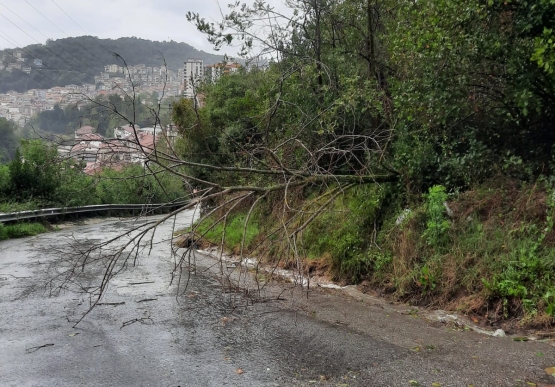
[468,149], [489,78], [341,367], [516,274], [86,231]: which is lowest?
[86,231]

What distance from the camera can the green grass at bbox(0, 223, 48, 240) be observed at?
59.0ft

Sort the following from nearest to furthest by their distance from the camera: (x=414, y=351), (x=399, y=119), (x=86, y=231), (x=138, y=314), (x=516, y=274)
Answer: (x=414, y=351)
(x=516, y=274)
(x=138, y=314)
(x=399, y=119)
(x=86, y=231)

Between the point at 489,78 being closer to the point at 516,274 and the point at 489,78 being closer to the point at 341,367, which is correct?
the point at 516,274

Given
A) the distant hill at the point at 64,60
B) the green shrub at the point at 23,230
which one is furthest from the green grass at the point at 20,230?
the distant hill at the point at 64,60

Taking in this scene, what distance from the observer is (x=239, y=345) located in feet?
21.9

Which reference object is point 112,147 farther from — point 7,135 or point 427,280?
point 7,135

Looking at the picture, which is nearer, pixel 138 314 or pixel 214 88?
pixel 138 314

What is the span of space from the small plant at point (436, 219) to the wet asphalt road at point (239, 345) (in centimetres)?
153

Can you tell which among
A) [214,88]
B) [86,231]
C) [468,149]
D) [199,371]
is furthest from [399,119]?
[86,231]

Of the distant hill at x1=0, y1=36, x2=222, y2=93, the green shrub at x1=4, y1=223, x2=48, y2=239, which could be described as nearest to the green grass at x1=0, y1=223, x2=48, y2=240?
the green shrub at x1=4, y1=223, x2=48, y2=239

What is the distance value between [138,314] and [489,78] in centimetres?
773

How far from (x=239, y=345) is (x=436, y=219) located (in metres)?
4.52

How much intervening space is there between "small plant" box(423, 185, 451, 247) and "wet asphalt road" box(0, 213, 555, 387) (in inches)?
60.4

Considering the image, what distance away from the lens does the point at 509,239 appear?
8.27 m
